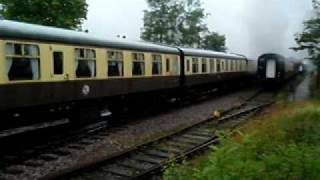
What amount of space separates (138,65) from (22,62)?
6833mm

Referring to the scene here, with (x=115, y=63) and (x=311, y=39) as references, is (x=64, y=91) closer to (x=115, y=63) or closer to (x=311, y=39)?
(x=115, y=63)

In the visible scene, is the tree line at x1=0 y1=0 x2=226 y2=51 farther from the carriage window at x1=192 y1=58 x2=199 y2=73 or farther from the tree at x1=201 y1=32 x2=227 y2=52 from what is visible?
the carriage window at x1=192 y1=58 x2=199 y2=73

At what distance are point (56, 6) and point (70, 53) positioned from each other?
2233cm

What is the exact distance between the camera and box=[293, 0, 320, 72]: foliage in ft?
88.8

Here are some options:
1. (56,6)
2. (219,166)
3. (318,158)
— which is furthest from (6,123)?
(56,6)

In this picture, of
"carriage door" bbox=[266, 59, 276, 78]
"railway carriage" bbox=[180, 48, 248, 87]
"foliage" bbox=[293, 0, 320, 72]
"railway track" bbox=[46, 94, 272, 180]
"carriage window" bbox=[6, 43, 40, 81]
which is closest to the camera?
"railway track" bbox=[46, 94, 272, 180]

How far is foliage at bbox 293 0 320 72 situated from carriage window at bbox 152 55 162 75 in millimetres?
10183

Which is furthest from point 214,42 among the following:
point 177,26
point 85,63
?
point 85,63

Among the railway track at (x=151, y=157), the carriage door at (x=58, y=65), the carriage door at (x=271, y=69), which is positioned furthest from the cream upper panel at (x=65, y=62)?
the carriage door at (x=271, y=69)

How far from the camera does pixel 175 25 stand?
69.4m

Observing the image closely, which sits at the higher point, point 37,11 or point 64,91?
point 37,11

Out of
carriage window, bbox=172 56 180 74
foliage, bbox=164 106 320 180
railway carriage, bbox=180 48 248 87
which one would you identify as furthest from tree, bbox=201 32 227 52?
foliage, bbox=164 106 320 180

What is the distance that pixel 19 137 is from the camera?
13328mm

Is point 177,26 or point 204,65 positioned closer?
point 204,65
